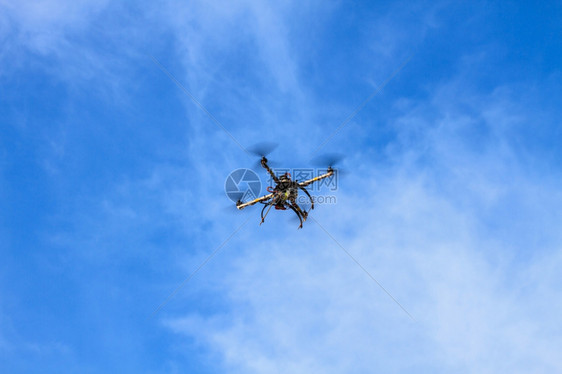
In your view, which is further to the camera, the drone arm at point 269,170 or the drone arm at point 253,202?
the drone arm at point 253,202

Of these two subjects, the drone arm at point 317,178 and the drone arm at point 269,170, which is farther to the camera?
the drone arm at point 317,178

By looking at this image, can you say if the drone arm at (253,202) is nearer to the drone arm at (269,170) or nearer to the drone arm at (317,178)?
the drone arm at (269,170)

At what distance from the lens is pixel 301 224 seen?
29234 millimetres

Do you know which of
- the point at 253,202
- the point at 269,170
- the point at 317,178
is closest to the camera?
the point at 269,170

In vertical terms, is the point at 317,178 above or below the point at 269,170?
above

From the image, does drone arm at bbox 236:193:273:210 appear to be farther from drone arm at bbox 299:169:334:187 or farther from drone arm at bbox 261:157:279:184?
drone arm at bbox 299:169:334:187

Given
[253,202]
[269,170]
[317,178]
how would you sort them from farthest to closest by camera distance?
[253,202], [317,178], [269,170]

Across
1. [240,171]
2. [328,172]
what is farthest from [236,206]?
[328,172]

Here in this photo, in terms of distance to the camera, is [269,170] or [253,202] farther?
[253,202]

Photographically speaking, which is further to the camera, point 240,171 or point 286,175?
point 240,171

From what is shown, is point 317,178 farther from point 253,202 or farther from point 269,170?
point 253,202

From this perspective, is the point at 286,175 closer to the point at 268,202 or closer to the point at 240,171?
the point at 268,202

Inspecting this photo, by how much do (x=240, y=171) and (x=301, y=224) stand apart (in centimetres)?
633

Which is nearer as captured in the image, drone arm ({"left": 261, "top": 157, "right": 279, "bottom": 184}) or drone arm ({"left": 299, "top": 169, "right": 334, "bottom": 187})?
drone arm ({"left": 261, "top": 157, "right": 279, "bottom": 184})
